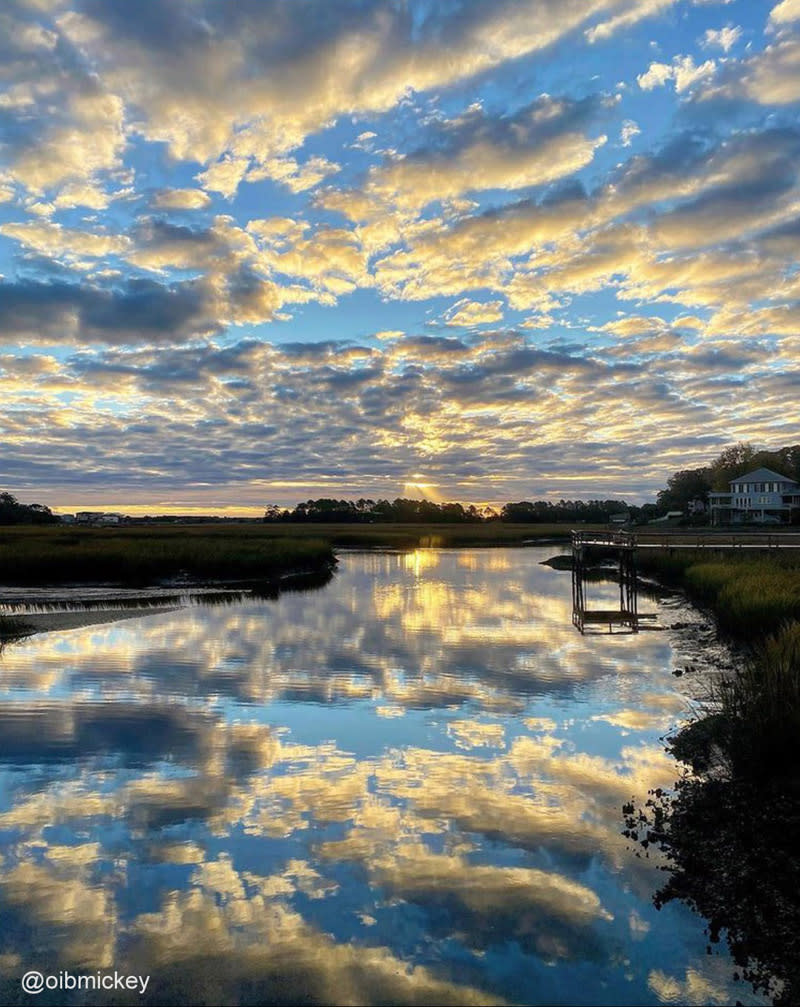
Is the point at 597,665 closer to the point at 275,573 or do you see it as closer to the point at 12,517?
the point at 275,573

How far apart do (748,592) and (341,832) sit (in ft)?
64.1

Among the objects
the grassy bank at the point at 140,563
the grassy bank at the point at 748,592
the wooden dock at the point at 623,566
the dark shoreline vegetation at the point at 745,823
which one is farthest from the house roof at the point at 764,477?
the dark shoreline vegetation at the point at 745,823

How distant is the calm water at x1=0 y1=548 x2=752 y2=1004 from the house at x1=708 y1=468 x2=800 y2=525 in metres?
97.9

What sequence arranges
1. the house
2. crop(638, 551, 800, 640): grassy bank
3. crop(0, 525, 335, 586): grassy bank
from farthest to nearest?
the house
crop(0, 525, 335, 586): grassy bank
crop(638, 551, 800, 640): grassy bank

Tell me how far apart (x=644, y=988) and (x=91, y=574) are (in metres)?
44.7

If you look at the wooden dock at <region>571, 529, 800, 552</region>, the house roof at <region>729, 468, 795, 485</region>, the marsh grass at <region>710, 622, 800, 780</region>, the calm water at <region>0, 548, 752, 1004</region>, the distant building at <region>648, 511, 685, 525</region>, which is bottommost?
the calm water at <region>0, 548, 752, 1004</region>

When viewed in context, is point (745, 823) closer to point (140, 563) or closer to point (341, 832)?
point (341, 832)

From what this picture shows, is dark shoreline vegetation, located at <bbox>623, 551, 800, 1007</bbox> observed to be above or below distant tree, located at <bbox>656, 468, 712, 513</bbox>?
below

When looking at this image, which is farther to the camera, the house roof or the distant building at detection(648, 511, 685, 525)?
the distant building at detection(648, 511, 685, 525)

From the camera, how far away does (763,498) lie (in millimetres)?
108000

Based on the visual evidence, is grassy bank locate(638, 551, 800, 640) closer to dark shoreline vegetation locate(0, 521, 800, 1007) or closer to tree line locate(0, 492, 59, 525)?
dark shoreline vegetation locate(0, 521, 800, 1007)

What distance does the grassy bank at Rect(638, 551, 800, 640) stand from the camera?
21.7m

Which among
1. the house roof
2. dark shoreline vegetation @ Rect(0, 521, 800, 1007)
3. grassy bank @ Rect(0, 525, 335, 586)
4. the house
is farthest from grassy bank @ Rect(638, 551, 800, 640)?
the house roof

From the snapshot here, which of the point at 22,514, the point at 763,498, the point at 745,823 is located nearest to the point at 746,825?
the point at 745,823
